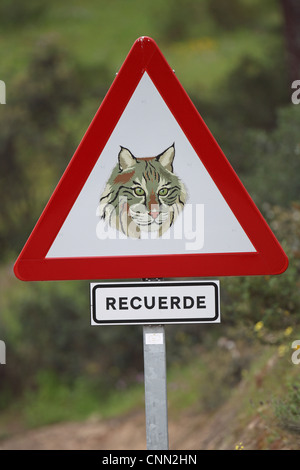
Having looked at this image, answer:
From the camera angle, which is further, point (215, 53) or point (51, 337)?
point (215, 53)

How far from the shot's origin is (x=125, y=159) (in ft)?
7.47

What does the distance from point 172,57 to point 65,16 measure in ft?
10.4

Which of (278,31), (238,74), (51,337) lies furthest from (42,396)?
(278,31)

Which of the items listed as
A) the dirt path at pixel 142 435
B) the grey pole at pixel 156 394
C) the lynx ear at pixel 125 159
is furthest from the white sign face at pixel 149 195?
the dirt path at pixel 142 435

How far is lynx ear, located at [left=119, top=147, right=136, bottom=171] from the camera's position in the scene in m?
2.27

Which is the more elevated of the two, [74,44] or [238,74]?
[74,44]

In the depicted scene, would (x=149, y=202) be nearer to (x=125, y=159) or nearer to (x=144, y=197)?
(x=144, y=197)

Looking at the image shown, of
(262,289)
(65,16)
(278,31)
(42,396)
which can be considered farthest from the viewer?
(65,16)

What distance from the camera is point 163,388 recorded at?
219cm

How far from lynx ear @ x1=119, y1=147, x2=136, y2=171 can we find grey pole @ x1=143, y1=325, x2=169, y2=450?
24.0 inches

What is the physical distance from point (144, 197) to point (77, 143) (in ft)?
29.3

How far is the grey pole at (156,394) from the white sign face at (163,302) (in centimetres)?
10

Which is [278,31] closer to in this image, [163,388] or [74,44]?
[74,44]

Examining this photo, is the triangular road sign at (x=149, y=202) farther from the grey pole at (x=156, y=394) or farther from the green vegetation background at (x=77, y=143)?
the green vegetation background at (x=77, y=143)
